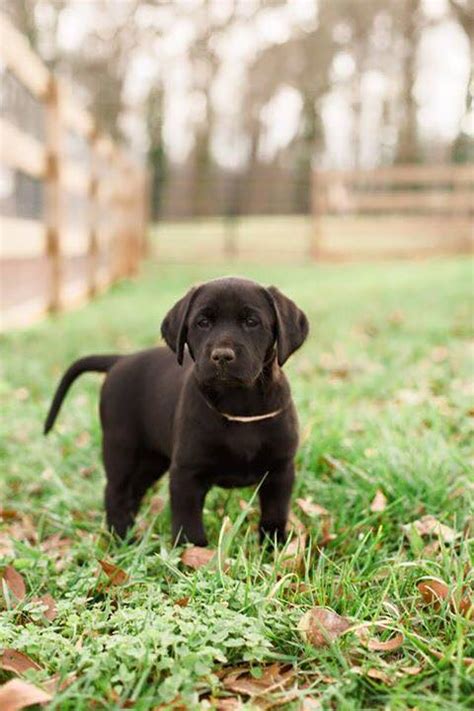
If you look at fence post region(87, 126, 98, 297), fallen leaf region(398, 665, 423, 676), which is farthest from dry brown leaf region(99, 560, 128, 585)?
fence post region(87, 126, 98, 297)

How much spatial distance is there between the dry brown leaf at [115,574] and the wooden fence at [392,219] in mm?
16305

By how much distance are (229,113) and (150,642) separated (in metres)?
32.9

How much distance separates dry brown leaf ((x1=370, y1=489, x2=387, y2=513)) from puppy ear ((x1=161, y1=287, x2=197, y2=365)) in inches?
32.6

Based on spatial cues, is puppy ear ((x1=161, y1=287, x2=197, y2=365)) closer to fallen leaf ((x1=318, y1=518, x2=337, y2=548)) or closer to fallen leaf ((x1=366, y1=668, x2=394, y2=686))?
fallen leaf ((x1=318, y1=518, x2=337, y2=548))

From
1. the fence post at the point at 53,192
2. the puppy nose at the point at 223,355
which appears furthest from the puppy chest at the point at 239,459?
the fence post at the point at 53,192

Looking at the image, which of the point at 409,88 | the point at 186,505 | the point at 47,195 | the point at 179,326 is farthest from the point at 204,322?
the point at 409,88

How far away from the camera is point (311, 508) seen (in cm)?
298

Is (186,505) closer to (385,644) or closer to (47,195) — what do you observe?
(385,644)

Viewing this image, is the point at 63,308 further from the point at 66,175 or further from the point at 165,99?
the point at 165,99

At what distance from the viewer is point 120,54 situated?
26.2 m

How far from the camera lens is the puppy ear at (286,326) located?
8.55 feet

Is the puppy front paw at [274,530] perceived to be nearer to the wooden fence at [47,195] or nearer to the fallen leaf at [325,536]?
the fallen leaf at [325,536]

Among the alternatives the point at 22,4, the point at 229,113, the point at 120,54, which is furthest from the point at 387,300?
the point at 229,113

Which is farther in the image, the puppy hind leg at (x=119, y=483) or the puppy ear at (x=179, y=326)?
the puppy hind leg at (x=119, y=483)
